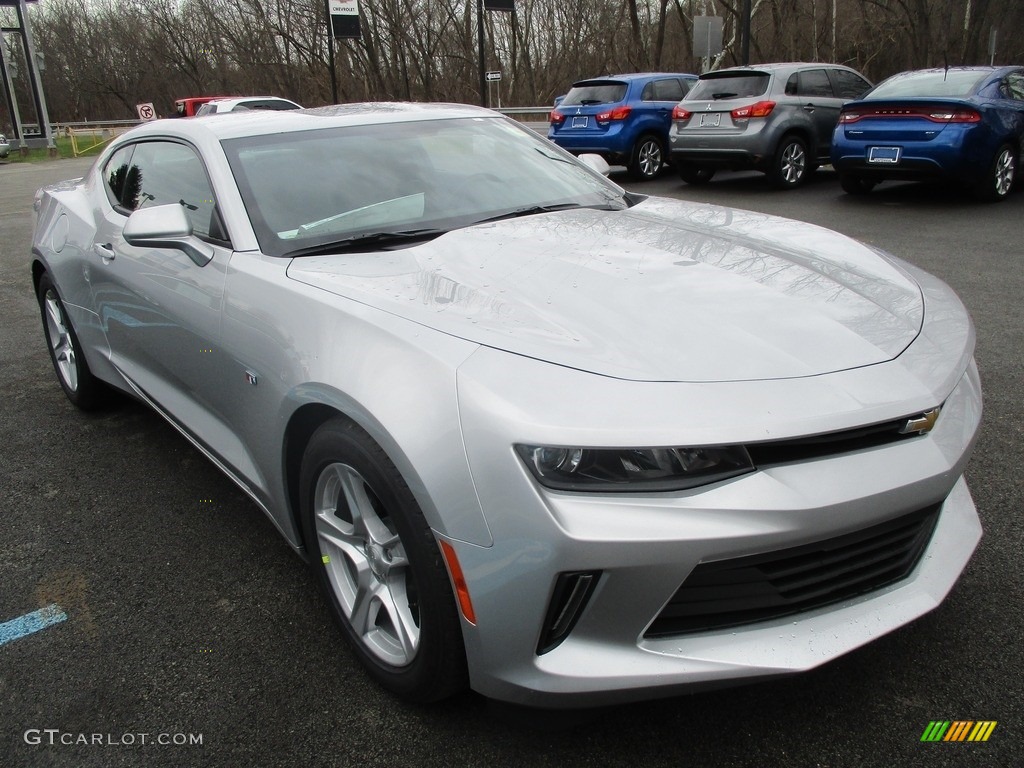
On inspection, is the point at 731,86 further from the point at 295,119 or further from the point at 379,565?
the point at 379,565

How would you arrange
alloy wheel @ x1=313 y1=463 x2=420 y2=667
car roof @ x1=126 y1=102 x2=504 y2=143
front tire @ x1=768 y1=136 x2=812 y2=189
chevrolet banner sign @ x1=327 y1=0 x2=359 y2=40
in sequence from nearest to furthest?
alloy wheel @ x1=313 y1=463 x2=420 y2=667 < car roof @ x1=126 y1=102 x2=504 y2=143 < front tire @ x1=768 y1=136 x2=812 y2=189 < chevrolet banner sign @ x1=327 y1=0 x2=359 y2=40

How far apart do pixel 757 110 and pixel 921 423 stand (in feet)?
32.4

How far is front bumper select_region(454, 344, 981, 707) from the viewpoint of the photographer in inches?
61.8

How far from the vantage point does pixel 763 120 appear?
35.0 feet

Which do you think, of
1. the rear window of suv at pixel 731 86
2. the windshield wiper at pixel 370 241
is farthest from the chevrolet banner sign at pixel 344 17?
the windshield wiper at pixel 370 241

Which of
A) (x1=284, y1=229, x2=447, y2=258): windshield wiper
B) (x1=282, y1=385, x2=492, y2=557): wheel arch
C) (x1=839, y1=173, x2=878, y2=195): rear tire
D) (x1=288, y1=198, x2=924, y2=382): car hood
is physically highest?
(x1=284, y1=229, x2=447, y2=258): windshield wiper

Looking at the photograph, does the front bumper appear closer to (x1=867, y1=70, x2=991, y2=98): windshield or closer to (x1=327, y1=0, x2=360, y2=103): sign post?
(x1=867, y1=70, x2=991, y2=98): windshield

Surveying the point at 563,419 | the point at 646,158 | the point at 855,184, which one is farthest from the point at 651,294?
the point at 646,158

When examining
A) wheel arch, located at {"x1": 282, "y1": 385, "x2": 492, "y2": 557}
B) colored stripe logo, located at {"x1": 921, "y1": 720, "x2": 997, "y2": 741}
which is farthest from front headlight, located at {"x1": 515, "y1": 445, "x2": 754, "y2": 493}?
colored stripe logo, located at {"x1": 921, "y1": 720, "x2": 997, "y2": 741}

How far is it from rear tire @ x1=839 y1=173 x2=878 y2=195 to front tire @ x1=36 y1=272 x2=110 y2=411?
29.5 ft

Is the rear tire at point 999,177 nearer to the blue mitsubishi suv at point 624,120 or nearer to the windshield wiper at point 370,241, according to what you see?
the blue mitsubishi suv at point 624,120

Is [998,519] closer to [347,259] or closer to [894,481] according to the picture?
[894,481]

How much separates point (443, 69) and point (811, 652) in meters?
47.0

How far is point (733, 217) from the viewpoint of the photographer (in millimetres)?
3062
